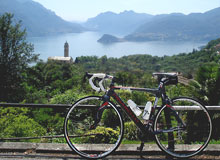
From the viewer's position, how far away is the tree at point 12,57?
18500mm

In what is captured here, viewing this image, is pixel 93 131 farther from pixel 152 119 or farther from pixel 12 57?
pixel 12 57

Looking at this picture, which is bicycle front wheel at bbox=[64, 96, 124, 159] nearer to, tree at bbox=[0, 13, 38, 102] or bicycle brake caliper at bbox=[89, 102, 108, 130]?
bicycle brake caliper at bbox=[89, 102, 108, 130]

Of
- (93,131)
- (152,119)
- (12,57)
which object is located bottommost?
(93,131)

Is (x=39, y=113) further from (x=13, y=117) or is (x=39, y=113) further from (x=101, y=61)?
(x=101, y=61)

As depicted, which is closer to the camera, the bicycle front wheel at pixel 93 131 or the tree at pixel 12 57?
the bicycle front wheel at pixel 93 131

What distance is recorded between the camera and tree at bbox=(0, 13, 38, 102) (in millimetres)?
18500

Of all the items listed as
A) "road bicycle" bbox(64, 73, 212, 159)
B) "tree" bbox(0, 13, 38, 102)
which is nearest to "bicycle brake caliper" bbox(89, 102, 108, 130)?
"road bicycle" bbox(64, 73, 212, 159)

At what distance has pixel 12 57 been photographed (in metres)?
19.2

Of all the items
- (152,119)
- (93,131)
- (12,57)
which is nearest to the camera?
(152,119)

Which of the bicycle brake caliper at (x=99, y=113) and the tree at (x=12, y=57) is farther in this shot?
the tree at (x=12, y=57)

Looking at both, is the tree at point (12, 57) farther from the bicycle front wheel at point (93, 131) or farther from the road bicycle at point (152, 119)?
the road bicycle at point (152, 119)

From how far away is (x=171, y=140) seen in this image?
261 cm

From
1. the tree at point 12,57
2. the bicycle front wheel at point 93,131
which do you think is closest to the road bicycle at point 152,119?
the bicycle front wheel at point 93,131

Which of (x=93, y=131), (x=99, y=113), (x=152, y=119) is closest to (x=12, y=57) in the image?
(x=93, y=131)
